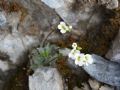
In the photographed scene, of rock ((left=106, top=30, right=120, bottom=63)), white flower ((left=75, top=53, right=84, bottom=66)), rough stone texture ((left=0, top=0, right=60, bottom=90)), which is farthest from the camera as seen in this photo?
rough stone texture ((left=0, top=0, right=60, bottom=90))

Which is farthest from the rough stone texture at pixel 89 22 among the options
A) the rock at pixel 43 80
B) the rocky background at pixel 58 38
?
the rock at pixel 43 80

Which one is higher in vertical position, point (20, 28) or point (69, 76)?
point (20, 28)

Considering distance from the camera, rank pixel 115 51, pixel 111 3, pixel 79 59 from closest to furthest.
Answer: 1. pixel 79 59
2. pixel 115 51
3. pixel 111 3

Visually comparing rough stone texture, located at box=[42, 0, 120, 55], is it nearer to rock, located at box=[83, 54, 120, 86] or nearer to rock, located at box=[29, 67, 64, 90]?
rock, located at box=[83, 54, 120, 86]

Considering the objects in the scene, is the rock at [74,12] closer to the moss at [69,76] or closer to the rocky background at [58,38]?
the rocky background at [58,38]

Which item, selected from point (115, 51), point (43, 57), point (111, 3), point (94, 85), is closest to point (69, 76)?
point (94, 85)

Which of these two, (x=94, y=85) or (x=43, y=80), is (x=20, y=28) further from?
(x=94, y=85)

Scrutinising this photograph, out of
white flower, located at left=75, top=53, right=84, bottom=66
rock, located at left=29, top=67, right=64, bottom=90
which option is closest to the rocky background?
rock, located at left=29, top=67, right=64, bottom=90
